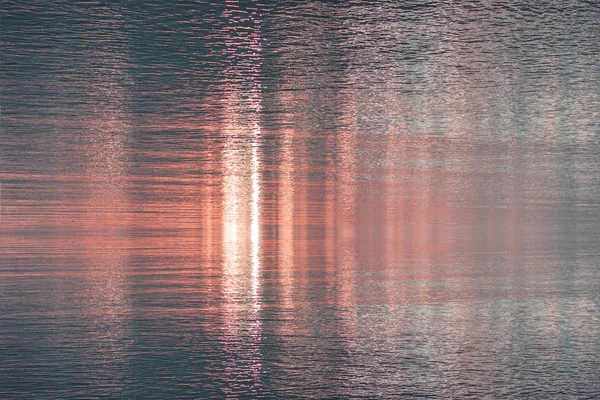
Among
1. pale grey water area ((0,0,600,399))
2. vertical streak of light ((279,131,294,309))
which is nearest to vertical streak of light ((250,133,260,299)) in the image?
pale grey water area ((0,0,600,399))

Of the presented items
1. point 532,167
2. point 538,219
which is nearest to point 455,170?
point 532,167

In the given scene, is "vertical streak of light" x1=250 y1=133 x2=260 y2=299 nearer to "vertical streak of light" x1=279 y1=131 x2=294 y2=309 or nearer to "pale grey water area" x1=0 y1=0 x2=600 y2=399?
"pale grey water area" x1=0 y1=0 x2=600 y2=399

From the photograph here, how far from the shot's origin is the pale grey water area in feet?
14.6

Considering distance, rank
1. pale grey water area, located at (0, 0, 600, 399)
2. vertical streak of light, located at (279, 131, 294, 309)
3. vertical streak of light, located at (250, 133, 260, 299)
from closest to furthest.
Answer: pale grey water area, located at (0, 0, 600, 399), vertical streak of light, located at (279, 131, 294, 309), vertical streak of light, located at (250, 133, 260, 299)

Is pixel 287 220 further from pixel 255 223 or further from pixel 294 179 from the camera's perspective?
pixel 294 179

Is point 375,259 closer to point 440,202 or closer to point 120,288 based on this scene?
point 120,288

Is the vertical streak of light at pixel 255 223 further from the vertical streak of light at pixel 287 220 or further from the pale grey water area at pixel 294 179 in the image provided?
the vertical streak of light at pixel 287 220

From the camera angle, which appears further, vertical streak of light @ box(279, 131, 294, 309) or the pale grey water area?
vertical streak of light @ box(279, 131, 294, 309)

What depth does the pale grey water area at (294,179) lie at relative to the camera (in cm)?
444

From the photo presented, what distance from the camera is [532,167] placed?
1498cm

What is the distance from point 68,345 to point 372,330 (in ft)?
6.92

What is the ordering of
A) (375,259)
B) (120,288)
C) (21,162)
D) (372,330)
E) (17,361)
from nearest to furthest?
(17,361), (372,330), (120,288), (375,259), (21,162)

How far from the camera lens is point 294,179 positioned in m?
15.4

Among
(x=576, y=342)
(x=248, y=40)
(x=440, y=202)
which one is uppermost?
(x=248, y=40)
